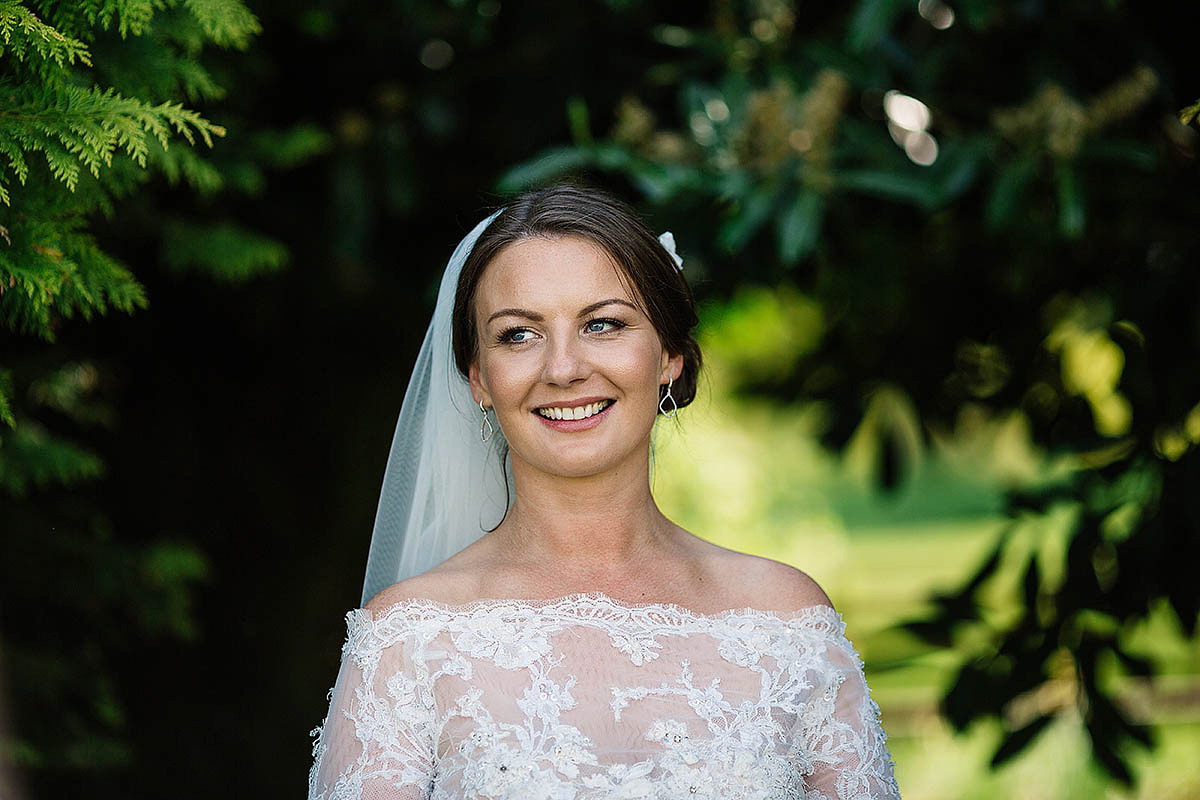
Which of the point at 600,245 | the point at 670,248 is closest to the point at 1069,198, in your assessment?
the point at 670,248

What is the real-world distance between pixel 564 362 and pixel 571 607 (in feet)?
1.58

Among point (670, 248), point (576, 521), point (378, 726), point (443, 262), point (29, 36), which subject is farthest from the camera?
point (443, 262)

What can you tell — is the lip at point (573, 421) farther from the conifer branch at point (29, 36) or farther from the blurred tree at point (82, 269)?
the conifer branch at point (29, 36)

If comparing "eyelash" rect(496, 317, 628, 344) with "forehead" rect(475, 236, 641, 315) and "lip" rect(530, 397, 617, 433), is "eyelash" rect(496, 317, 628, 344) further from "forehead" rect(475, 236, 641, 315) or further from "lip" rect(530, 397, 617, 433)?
"lip" rect(530, 397, 617, 433)

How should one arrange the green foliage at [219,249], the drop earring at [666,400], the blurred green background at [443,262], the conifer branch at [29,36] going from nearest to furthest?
the conifer branch at [29,36], the drop earring at [666,400], the blurred green background at [443,262], the green foliage at [219,249]

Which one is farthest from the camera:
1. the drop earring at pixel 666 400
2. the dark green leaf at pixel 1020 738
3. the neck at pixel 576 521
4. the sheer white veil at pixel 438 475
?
the dark green leaf at pixel 1020 738

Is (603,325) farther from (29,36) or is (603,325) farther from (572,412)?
(29,36)

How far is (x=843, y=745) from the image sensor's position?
8.34 feet

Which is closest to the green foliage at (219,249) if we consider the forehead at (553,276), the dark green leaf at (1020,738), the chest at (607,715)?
the forehead at (553,276)

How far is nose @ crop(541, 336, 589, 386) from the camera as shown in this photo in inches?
95.7

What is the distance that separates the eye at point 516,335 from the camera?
2527 mm

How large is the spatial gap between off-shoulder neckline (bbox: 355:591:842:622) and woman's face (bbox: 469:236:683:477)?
25cm

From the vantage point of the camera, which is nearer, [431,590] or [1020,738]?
[431,590]

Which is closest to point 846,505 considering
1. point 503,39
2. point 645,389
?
point 503,39
